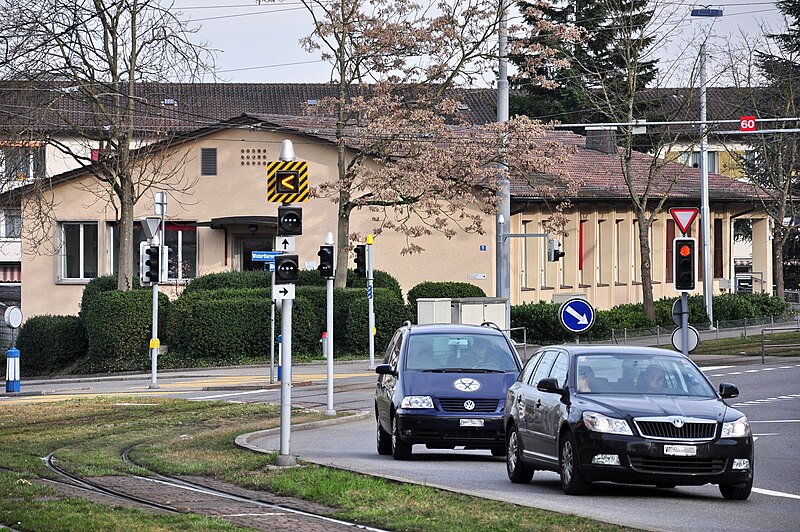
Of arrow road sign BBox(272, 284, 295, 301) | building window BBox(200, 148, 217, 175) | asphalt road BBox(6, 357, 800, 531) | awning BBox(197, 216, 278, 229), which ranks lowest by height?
asphalt road BBox(6, 357, 800, 531)

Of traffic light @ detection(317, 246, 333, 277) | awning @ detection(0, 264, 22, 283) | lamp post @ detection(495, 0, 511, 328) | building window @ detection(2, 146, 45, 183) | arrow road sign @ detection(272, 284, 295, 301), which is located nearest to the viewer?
arrow road sign @ detection(272, 284, 295, 301)

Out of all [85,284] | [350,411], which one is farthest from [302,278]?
[350,411]

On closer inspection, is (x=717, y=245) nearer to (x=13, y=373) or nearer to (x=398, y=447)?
(x=13, y=373)

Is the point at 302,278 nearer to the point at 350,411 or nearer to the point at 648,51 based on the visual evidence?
the point at 648,51

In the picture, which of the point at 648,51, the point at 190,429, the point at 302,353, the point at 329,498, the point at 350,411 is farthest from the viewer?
the point at 648,51

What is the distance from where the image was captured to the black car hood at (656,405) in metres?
12.8

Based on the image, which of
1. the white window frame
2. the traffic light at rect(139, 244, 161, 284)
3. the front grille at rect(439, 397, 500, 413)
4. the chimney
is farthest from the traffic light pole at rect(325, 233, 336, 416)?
the chimney

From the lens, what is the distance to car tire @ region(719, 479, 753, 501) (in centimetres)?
1287

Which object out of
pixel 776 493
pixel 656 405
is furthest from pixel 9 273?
pixel 656 405

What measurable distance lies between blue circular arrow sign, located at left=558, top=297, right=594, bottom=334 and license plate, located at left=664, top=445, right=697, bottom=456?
475 inches

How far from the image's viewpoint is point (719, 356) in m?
41.7

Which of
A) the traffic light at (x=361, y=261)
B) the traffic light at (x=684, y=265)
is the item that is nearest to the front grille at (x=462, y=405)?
the traffic light at (x=684, y=265)

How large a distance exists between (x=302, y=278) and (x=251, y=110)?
38524mm

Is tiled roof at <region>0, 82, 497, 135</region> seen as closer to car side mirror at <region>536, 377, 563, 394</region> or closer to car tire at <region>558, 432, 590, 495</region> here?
car side mirror at <region>536, 377, 563, 394</region>
